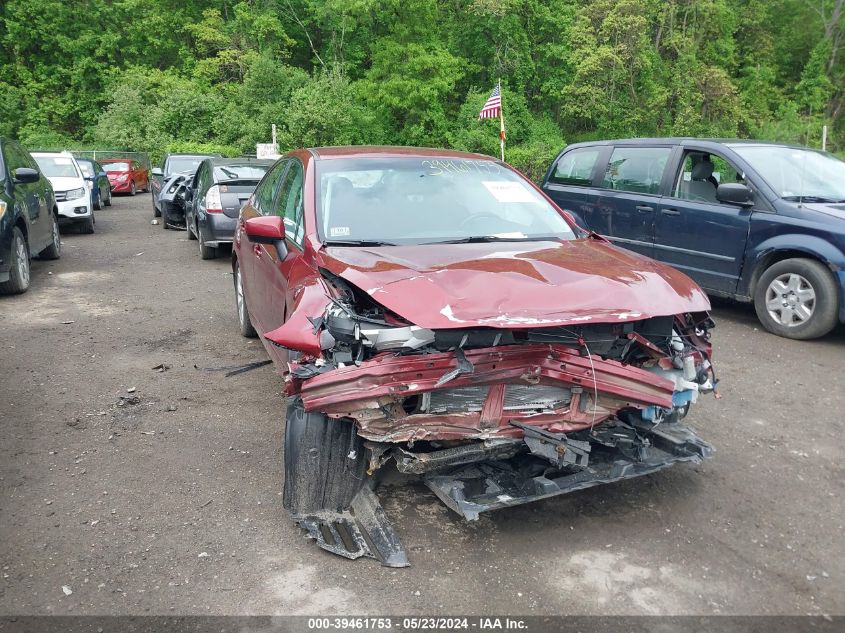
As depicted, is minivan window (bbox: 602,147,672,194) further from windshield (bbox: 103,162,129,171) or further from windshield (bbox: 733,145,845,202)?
windshield (bbox: 103,162,129,171)

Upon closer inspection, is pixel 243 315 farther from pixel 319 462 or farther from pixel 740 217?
pixel 740 217

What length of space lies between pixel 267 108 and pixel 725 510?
34107 millimetres

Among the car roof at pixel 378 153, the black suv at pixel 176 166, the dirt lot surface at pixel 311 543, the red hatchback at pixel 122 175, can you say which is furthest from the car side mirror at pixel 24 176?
the red hatchback at pixel 122 175

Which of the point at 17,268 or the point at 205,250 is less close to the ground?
the point at 17,268

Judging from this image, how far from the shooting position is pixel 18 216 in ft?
27.7

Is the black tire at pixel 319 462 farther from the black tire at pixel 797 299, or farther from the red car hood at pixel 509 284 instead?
the black tire at pixel 797 299

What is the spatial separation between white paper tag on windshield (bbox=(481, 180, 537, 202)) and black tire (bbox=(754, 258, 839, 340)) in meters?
3.40

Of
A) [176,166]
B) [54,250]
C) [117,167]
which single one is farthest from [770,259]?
[117,167]

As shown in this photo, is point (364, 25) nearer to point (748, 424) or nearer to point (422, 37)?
point (422, 37)

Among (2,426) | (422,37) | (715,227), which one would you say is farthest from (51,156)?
(422,37)

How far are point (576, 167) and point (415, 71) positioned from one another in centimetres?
3042

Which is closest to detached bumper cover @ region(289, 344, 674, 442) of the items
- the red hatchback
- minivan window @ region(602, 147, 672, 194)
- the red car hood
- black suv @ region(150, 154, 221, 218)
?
the red car hood

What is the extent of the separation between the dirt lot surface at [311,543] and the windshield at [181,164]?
14596 millimetres

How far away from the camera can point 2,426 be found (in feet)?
15.3
